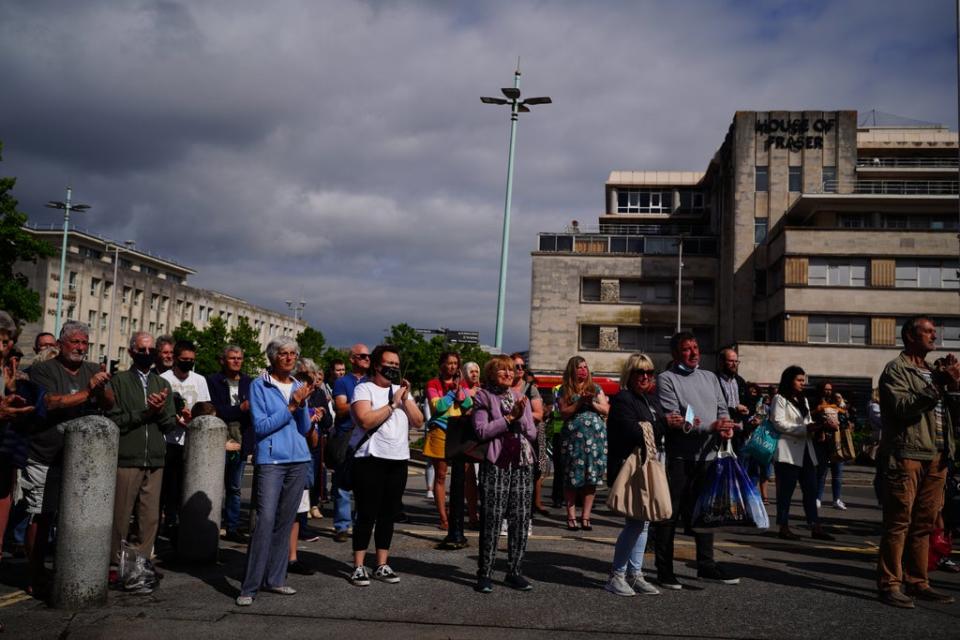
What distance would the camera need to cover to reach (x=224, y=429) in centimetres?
805

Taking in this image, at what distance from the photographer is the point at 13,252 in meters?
34.2

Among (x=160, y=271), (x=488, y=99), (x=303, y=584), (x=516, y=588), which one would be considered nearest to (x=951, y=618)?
(x=516, y=588)

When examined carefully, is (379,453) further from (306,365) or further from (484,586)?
(306,365)

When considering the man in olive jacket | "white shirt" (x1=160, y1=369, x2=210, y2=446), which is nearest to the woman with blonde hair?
"white shirt" (x1=160, y1=369, x2=210, y2=446)

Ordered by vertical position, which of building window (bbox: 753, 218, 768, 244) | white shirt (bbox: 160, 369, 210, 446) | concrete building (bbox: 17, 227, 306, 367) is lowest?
white shirt (bbox: 160, 369, 210, 446)

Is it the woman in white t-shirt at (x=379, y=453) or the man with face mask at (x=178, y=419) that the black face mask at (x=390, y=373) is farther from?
the man with face mask at (x=178, y=419)

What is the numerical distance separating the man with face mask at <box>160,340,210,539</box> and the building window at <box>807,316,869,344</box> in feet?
159

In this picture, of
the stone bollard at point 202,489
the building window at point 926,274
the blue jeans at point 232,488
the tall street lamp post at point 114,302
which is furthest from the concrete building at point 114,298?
the stone bollard at point 202,489

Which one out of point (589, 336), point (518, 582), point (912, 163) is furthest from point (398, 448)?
point (912, 163)

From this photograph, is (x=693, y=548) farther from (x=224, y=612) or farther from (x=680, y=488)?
(x=224, y=612)

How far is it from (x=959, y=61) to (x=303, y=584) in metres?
22.6

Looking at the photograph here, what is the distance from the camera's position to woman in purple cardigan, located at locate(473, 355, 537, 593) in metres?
6.93

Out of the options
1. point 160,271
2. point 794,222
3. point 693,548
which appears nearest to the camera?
point 693,548

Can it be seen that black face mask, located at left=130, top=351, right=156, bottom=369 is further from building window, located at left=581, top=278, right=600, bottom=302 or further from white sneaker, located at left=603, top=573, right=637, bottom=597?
building window, located at left=581, top=278, right=600, bottom=302
